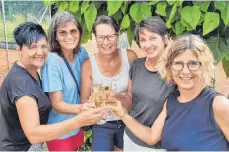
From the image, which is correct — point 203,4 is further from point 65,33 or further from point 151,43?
point 65,33

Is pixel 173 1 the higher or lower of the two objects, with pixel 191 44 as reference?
higher

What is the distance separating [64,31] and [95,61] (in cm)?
34

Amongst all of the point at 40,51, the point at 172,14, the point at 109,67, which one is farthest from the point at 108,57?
the point at 172,14

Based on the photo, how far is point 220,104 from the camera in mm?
2041

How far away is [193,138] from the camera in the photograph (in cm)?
212

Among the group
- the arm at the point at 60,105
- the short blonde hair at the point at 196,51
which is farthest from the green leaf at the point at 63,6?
the short blonde hair at the point at 196,51

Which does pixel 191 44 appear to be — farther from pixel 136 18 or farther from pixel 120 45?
pixel 120 45

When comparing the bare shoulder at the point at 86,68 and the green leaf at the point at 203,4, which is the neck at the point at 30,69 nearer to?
the bare shoulder at the point at 86,68

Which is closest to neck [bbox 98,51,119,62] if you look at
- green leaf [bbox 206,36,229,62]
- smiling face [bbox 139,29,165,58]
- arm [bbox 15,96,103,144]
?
smiling face [bbox 139,29,165,58]

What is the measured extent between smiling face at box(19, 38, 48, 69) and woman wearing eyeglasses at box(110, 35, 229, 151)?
79 cm

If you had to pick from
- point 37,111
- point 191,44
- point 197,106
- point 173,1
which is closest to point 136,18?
point 173,1

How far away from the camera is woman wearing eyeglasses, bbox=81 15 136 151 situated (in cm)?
280

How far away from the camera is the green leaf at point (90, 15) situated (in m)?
2.55

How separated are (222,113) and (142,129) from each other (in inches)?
25.1
